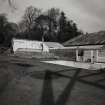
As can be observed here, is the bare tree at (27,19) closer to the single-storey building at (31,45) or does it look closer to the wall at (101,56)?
the single-storey building at (31,45)

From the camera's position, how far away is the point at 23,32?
54969mm

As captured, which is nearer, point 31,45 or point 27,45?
point 27,45

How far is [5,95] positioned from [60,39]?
2048 inches

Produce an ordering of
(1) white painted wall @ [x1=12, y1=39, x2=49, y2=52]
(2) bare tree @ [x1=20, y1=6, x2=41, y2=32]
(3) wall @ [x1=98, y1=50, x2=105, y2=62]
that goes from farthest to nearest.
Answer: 1. (2) bare tree @ [x1=20, y1=6, x2=41, y2=32]
2. (1) white painted wall @ [x1=12, y1=39, x2=49, y2=52]
3. (3) wall @ [x1=98, y1=50, x2=105, y2=62]

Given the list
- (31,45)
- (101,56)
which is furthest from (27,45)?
(101,56)

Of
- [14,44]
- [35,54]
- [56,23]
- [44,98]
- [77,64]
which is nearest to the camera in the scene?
[44,98]

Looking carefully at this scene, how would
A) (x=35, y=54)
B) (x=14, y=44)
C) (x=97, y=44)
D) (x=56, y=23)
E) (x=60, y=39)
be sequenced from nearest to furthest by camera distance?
1. (x=97, y=44)
2. (x=35, y=54)
3. (x=14, y=44)
4. (x=60, y=39)
5. (x=56, y=23)

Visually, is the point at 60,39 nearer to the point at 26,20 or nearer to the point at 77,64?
the point at 26,20

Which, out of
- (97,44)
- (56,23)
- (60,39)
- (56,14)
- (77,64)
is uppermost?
(56,14)

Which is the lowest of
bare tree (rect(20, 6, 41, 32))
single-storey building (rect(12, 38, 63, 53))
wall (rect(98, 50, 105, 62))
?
wall (rect(98, 50, 105, 62))

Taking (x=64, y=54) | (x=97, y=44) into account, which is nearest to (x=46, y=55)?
(x=64, y=54)

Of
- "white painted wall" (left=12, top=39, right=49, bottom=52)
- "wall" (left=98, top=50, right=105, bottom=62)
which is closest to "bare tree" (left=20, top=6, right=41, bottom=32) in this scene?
"white painted wall" (left=12, top=39, right=49, bottom=52)

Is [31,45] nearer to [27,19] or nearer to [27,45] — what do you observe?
[27,45]

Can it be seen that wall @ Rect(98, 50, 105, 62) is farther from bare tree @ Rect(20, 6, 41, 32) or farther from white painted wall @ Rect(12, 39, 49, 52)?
bare tree @ Rect(20, 6, 41, 32)
